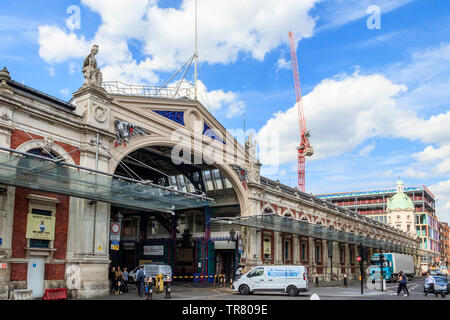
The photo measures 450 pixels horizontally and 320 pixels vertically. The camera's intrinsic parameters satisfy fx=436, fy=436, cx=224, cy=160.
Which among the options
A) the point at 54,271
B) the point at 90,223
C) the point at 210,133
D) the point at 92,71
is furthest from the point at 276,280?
the point at 92,71

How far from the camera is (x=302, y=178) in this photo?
10838 centimetres

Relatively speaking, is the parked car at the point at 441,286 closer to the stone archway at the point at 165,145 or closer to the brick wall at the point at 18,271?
the stone archway at the point at 165,145

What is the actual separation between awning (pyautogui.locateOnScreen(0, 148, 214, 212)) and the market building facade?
0.18 feet

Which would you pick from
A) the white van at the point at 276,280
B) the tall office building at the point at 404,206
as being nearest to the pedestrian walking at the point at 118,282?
the white van at the point at 276,280

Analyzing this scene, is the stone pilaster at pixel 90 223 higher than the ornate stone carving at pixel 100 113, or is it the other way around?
the ornate stone carving at pixel 100 113

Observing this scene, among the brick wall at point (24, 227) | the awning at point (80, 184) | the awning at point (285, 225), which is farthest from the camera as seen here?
the awning at point (285, 225)

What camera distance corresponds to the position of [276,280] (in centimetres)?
2716

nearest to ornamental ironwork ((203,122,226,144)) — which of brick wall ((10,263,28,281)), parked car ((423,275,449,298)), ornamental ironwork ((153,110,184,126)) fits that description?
ornamental ironwork ((153,110,184,126))

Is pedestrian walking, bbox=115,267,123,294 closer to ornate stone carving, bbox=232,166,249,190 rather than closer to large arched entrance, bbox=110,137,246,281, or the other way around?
large arched entrance, bbox=110,137,246,281

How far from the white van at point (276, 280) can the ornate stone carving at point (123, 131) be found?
11.5 meters

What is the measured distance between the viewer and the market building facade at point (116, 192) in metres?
19.9

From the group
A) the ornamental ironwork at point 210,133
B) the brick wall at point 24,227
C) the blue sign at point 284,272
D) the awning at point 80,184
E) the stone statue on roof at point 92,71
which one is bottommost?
the blue sign at point 284,272

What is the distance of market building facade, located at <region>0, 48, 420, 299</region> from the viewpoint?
785 inches

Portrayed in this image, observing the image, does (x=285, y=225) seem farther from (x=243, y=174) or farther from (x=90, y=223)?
(x=90, y=223)
